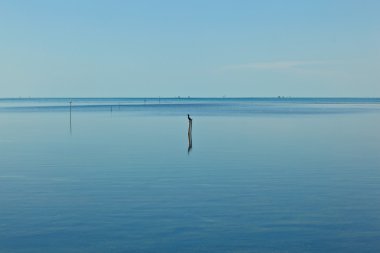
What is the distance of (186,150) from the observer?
4088 centimetres

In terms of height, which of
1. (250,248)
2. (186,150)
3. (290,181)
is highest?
(186,150)

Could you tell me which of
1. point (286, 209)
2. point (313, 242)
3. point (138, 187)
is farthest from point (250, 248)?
point (138, 187)

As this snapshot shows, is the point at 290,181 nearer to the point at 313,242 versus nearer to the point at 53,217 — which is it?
the point at 313,242

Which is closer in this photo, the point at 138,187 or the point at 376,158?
the point at 138,187

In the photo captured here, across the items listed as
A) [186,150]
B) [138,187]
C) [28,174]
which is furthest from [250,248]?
[186,150]

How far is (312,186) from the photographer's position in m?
25.3

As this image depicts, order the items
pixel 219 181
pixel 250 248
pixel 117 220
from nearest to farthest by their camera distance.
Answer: pixel 250 248 → pixel 117 220 → pixel 219 181

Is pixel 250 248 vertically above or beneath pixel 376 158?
beneath

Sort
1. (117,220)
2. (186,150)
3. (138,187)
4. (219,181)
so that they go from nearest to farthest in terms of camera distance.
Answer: (117,220), (138,187), (219,181), (186,150)

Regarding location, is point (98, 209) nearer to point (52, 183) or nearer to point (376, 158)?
point (52, 183)

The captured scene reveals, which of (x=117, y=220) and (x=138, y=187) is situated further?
(x=138, y=187)

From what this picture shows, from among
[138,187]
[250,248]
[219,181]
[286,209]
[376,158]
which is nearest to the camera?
[250,248]

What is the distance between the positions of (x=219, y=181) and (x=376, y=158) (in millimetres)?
14301

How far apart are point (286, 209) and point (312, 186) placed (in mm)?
5318
